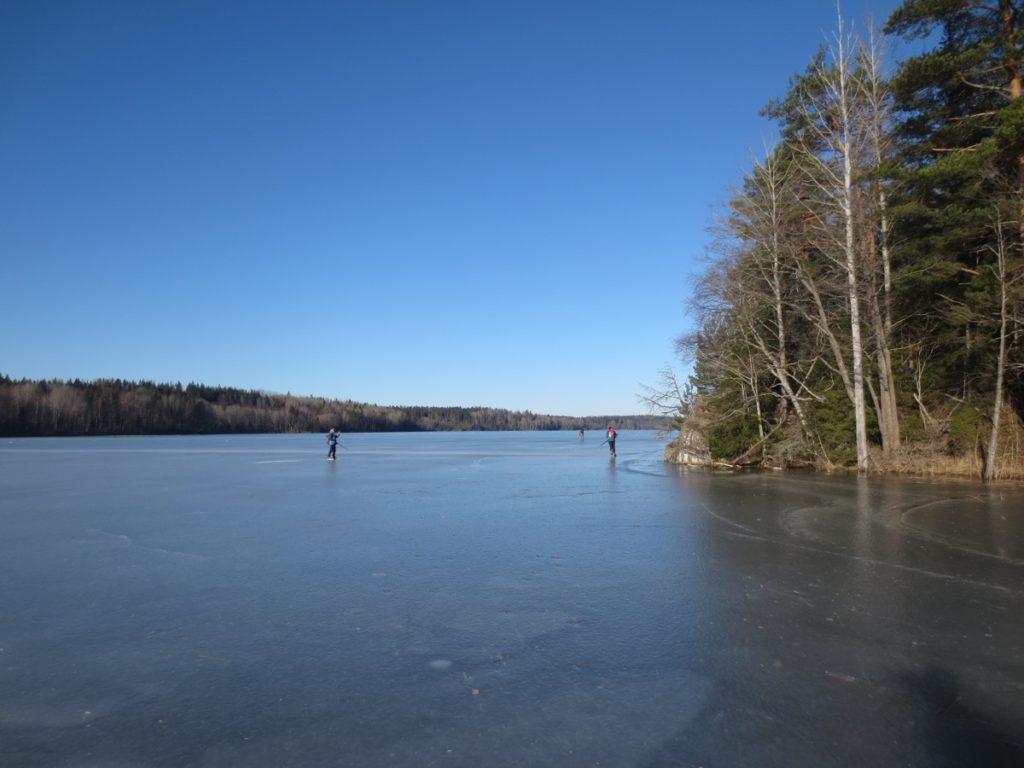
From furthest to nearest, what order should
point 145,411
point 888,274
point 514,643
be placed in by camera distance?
point 145,411, point 888,274, point 514,643

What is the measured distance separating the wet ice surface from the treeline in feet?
30.3

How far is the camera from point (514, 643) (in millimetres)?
4391

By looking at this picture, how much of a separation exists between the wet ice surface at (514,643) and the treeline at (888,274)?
9.23 metres

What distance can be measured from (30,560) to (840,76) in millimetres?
23919

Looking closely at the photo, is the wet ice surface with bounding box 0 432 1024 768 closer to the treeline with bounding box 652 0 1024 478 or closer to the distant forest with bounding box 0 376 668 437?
the treeline with bounding box 652 0 1024 478

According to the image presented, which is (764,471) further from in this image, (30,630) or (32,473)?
(32,473)

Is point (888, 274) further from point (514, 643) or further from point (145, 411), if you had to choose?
point (145, 411)

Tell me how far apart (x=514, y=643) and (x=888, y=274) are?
65.3ft

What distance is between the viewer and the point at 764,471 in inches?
828

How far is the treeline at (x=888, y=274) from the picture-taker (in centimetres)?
1542

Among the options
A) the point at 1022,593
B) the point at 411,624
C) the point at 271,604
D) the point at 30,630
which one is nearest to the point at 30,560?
the point at 30,630

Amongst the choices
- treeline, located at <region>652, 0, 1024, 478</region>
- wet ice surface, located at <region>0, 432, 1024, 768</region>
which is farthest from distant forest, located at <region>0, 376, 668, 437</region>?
wet ice surface, located at <region>0, 432, 1024, 768</region>

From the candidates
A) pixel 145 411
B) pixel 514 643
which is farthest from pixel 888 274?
pixel 145 411

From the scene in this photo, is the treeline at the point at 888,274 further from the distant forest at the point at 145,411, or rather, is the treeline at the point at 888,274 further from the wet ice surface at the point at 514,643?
the distant forest at the point at 145,411
